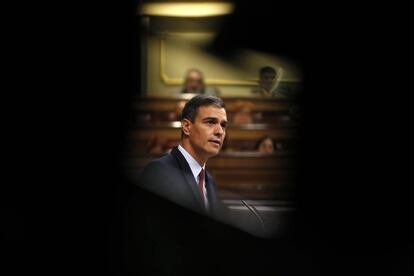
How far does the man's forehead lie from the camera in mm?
1059

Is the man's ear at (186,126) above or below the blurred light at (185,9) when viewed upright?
below

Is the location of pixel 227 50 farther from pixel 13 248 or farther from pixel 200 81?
pixel 13 248

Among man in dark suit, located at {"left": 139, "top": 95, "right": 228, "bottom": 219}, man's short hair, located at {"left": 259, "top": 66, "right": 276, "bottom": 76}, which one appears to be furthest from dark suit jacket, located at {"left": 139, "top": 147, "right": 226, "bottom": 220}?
man's short hair, located at {"left": 259, "top": 66, "right": 276, "bottom": 76}

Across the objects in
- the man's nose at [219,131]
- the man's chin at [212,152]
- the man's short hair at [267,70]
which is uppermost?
the man's short hair at [267,70]

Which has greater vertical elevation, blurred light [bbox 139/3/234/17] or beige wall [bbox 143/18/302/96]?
blurred light [bbox 139/3/234/17]

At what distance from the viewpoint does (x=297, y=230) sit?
1.18m

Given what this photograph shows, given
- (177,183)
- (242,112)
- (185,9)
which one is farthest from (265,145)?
(185,9)

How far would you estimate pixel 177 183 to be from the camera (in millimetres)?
1088

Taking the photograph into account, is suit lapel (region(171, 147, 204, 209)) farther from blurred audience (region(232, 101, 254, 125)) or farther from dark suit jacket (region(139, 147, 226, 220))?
blurred audience (region(232, 101, 254, 125))

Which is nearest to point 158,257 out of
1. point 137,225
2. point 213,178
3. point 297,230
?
point 137,225

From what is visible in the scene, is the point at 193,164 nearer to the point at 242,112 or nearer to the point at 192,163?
the point at 192,163

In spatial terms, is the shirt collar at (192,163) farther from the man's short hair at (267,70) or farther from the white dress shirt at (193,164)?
the man's short hair at (267,70)

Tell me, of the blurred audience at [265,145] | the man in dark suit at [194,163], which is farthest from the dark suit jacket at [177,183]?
the blurred audience at [265,145]

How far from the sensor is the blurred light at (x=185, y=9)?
44.2 inches
